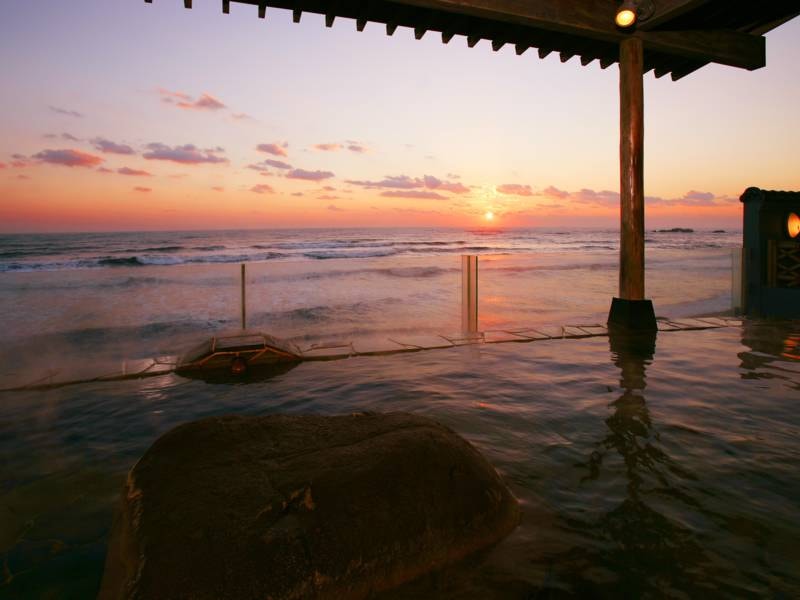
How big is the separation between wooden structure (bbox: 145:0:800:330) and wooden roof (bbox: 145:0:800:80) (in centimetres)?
1

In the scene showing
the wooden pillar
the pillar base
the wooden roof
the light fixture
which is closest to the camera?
the wooden roof

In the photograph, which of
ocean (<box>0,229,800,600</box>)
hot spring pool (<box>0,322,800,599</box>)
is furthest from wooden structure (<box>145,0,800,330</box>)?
hot spring pool (<box>0,322,800,599</box>)

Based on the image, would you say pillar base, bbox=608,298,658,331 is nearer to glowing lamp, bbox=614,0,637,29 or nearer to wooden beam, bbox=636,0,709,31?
glowing lamp, bbox=614,0,637,29

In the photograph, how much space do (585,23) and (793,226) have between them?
497 centimetres

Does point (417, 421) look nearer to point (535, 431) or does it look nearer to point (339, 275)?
point (535, 431)

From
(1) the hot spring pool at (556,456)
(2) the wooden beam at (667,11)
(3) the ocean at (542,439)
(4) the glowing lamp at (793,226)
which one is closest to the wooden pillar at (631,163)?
(2) the wooden beam at (667,11)

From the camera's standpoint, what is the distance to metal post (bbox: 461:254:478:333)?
6488 millimetres

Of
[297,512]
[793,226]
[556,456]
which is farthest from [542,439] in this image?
[793,226]

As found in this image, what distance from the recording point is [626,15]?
18.2ft

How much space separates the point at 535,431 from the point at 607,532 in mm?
1044

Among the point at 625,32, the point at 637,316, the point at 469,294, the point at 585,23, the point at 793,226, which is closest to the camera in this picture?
the point at 585,23

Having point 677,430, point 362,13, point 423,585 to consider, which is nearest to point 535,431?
point 677,430

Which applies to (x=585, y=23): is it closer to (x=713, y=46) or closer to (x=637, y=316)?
(x=713, y=46)

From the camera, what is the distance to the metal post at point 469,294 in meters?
6.49
